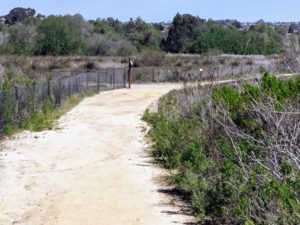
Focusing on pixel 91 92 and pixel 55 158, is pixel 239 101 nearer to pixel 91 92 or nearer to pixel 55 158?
pixel 55 158

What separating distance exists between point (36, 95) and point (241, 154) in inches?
606

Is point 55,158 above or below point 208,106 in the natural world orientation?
below

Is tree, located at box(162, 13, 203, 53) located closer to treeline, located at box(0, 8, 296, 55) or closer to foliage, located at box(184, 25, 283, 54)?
treeline, located at box(0, 8, 296, 55)

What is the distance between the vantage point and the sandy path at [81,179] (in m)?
11.1

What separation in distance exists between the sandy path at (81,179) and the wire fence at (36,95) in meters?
0.82

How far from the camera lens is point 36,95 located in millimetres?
25188

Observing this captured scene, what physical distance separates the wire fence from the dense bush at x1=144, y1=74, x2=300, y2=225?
459 cm

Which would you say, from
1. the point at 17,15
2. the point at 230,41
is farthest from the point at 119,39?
the point at 17,15

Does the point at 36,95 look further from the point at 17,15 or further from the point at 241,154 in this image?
the point at 17,15

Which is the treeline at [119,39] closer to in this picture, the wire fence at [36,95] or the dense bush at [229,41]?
Answer: the dense bush at [229,41]

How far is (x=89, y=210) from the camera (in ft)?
37.4

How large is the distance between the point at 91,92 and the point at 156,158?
2278 cm

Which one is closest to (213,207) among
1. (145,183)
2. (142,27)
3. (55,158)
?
(145,183)

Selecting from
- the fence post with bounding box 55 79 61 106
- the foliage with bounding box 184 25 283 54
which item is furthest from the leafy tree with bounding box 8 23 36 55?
the fence post with bounding box 55 79 61 106
